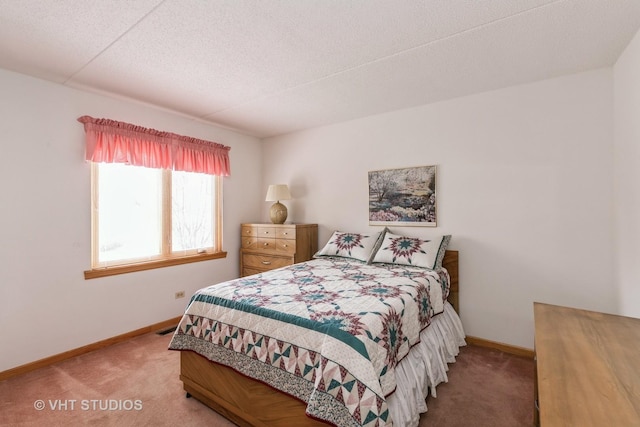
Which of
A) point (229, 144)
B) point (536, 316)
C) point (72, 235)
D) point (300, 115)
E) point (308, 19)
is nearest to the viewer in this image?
point (536, 316)

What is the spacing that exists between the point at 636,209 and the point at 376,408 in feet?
6.69

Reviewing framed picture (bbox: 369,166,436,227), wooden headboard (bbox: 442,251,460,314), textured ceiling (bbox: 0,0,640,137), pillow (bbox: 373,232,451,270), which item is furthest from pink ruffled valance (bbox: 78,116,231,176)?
wooden headboard (bbox: 442,251,460,314)

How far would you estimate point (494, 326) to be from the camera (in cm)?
275

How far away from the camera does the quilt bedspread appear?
4.34ft

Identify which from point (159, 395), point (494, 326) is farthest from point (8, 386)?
point (494, 326)

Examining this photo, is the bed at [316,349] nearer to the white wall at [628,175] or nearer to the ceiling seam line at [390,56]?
the white wall at [628,175]

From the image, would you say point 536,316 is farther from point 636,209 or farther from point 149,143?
point 149,143

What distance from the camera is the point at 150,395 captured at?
6.72 ft

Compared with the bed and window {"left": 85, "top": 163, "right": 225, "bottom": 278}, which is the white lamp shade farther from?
the bed

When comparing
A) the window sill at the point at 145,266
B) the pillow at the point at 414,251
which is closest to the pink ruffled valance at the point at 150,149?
the window sill at the point at 145,266

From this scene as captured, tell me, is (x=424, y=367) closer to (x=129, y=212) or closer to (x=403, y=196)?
(x=403, y=196)

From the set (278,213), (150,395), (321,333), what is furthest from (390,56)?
(150,395)

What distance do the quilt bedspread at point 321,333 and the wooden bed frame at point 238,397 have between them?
→ 7cm

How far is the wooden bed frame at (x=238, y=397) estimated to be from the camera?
1.51 meters
